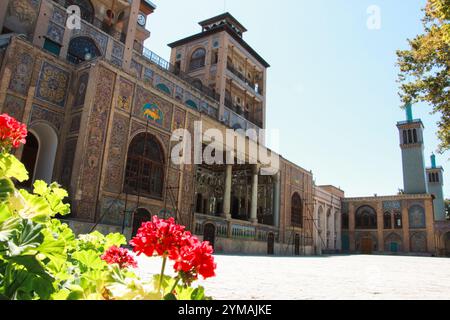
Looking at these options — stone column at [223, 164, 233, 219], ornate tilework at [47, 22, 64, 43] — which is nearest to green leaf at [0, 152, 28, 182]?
ornate tilework at [47, 22, 64, 43]

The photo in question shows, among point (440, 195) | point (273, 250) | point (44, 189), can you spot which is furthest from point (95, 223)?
point (440, 195)

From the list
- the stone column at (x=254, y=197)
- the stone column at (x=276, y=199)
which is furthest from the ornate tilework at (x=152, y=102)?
the stone column at (x=276, y=199)

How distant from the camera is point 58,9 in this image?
1767cm

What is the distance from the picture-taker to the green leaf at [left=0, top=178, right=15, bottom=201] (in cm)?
166

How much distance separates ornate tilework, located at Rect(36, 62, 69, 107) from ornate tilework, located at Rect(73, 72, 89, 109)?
683mm

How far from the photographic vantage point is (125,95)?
55.6 ft

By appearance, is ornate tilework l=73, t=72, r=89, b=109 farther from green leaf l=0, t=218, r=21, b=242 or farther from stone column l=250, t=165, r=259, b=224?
stone column l=250, t=165, r=259, b=224

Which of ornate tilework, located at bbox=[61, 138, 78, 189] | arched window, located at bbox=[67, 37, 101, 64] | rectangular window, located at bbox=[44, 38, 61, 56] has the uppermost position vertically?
arched window, located at bbox=[67, 37, 101, 64]

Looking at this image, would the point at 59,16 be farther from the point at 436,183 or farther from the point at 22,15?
the point at 436,183

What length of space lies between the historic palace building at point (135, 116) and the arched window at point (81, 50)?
0.06 metres

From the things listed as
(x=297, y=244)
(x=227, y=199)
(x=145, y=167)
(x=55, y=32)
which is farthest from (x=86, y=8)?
(x=297, y=244)

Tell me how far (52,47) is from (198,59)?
15.9m

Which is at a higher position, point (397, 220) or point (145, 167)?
point (397, 220)
